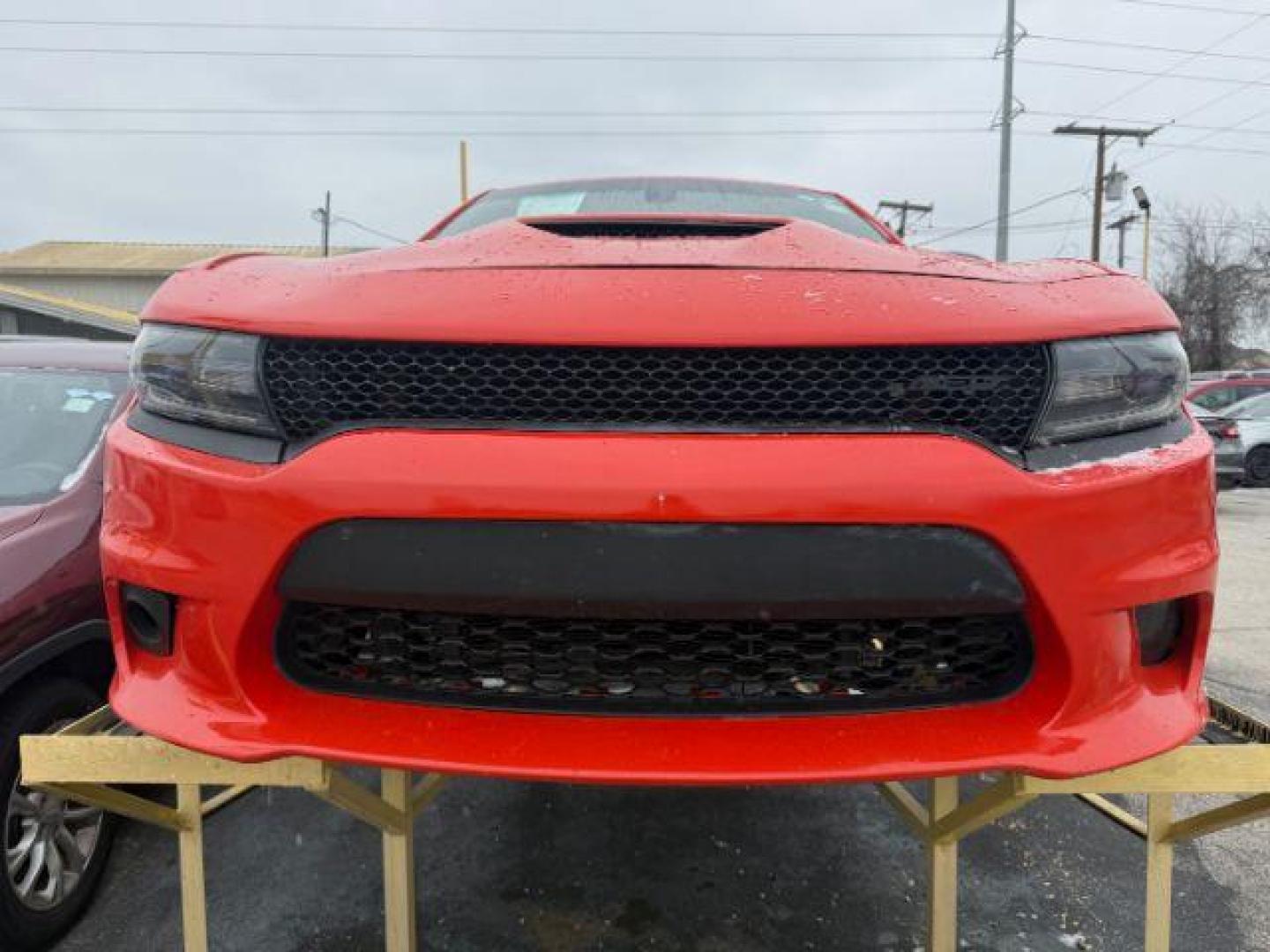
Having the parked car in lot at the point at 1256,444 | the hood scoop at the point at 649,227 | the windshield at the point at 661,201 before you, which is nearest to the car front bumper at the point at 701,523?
the hood scoop at the point at 649,227

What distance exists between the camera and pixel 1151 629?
134cm

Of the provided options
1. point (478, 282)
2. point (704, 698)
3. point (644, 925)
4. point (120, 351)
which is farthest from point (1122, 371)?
point (120, 351)

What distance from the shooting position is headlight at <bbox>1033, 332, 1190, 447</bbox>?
1305 millimetres

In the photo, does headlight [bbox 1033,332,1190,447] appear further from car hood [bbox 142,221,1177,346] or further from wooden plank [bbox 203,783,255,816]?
wooden plank [bbox 203,783,255,816]

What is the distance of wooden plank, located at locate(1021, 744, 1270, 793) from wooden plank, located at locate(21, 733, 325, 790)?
1.30m

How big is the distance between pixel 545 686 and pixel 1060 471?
84 cm

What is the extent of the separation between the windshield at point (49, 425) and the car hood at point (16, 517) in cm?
5

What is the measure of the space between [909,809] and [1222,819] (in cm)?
61

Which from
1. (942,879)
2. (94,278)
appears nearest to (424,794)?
Answer: (942,879)

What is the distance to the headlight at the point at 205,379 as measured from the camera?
1.34 m

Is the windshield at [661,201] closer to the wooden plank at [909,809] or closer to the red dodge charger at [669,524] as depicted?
the red dodge charger at [669,524]

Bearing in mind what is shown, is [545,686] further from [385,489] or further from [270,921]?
[270,921]

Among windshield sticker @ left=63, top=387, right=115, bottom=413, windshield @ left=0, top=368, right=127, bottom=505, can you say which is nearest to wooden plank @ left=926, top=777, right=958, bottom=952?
windshield @ left=0, top=368, right=127, bottom=505

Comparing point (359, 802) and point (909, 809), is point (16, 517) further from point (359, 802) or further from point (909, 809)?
point (909, 809)
